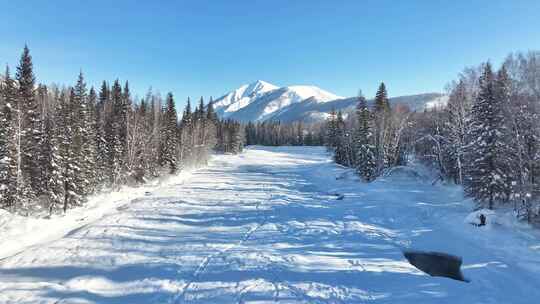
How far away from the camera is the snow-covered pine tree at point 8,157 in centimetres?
2122

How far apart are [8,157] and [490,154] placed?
33022 millimetres

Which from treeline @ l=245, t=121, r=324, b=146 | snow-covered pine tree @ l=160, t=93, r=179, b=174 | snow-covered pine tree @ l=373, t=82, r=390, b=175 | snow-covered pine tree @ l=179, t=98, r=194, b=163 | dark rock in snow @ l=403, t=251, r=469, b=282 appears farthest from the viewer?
treeline @ l=245, t=121, r=324, b=146

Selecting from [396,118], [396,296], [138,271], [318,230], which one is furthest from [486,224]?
[396,118]

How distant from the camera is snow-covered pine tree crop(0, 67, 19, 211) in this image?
21219mm

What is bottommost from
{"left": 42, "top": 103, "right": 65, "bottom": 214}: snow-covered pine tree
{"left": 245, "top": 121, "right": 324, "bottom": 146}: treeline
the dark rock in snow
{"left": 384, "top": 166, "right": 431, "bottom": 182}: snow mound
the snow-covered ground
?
the dark rock in snow

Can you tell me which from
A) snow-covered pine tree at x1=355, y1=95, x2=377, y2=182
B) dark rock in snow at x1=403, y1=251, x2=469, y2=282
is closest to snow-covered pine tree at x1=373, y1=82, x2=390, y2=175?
snow-covered pine tree at x1=355, y1=95, x2=377, y2=182

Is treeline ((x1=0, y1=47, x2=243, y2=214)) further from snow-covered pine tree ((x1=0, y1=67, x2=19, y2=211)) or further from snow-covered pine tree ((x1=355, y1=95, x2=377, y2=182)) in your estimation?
snow-covered pine tree ((x1=355, y1=95, x2=377, y2=182))

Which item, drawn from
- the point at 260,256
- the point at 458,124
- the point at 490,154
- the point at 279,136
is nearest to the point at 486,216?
the point at 490,154

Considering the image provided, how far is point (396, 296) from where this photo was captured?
9.31 metres

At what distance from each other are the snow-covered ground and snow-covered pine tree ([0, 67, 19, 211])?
15.2ft

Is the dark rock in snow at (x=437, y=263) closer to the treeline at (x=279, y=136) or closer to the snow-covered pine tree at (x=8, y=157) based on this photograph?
the snow-covered pine tree at (x=8, y=157)

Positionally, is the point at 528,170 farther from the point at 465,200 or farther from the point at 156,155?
the point at 156,155

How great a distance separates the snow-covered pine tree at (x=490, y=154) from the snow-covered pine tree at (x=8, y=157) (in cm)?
3188

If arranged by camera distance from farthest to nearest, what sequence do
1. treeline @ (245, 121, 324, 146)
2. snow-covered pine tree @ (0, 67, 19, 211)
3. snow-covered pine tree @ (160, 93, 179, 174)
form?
treeline @ (245, 121, 324, 146), snow-covered pine tree @ (160, 93, 179, 174), snow-covered pine tree @ (0, 67, 19, 211)
